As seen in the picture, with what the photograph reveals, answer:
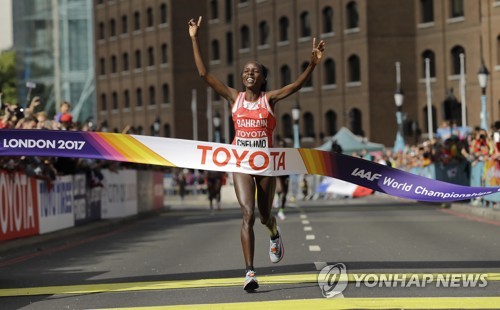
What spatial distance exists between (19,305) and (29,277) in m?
3.44

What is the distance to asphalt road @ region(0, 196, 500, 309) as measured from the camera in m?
10.7

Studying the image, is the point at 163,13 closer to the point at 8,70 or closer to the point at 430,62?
the point at 8,70

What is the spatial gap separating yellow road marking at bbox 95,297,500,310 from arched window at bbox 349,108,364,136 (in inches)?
3028

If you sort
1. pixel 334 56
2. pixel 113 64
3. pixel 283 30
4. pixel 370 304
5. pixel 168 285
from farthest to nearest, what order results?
pixel 113 64 < pixel 283 30 < pixel 334 56 < pixel 168 285 < pixel 370 304

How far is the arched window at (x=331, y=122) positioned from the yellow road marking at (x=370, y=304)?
80633mm

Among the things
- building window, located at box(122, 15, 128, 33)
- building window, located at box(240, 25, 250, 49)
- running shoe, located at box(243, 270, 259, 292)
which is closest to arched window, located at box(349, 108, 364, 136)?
building window, located at box(240, 25, 250, 49)

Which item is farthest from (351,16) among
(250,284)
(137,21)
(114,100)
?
(250,284)

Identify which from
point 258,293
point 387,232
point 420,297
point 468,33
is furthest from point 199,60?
point 468,33

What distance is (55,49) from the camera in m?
109

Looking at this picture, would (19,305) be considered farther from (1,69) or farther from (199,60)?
(1,69)

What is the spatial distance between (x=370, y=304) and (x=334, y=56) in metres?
80.1

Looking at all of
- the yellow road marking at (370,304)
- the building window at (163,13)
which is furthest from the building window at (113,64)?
the yellow road marking at (370,304)

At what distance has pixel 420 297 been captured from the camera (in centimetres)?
1045

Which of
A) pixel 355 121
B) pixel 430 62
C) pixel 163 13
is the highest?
pixel 163 13
